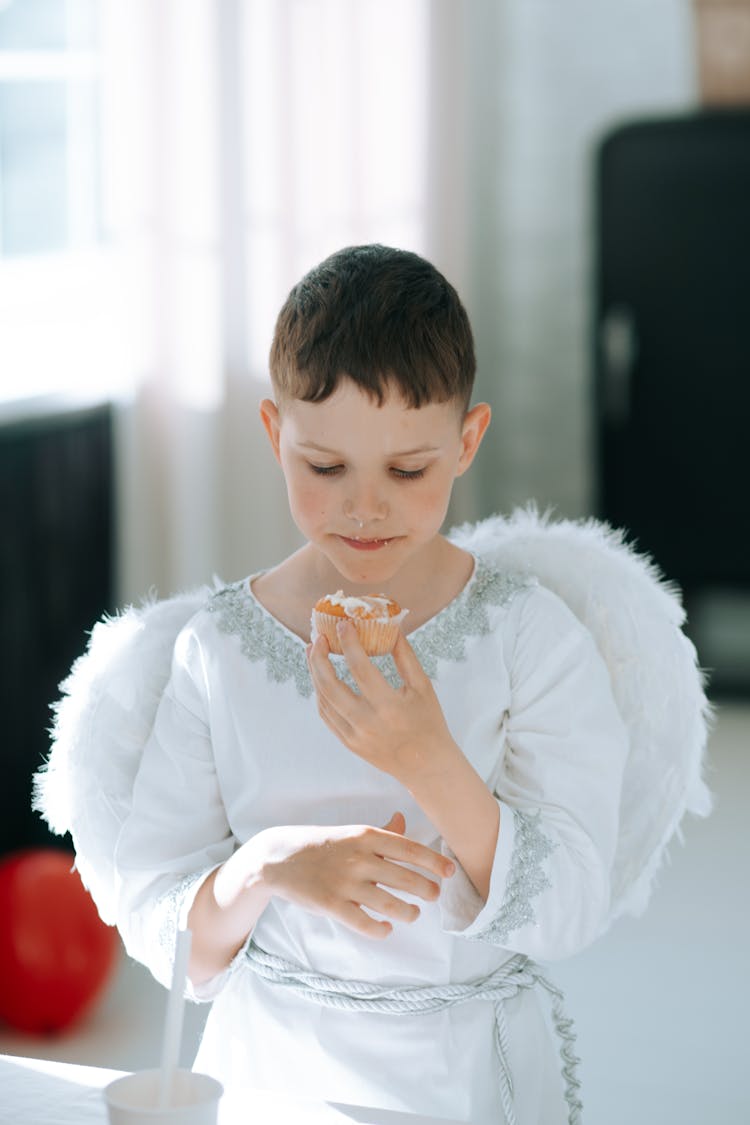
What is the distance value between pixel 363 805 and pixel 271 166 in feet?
8.40

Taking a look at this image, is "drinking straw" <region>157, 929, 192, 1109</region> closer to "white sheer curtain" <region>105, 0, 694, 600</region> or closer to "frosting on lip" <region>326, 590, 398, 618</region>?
"frosting on lip" <region>326, 590, 398, 618</region>

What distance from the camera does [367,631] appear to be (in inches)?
41.3

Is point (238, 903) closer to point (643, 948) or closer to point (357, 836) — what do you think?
point (357, 836)

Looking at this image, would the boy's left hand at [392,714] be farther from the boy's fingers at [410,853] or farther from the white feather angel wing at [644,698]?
the white feather angel wing at [644,698]

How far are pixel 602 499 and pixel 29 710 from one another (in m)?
1.80

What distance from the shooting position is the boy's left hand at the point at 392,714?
0.98 m

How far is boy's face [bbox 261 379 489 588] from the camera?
106cm

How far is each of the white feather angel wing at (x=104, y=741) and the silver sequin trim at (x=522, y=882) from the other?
0.31 metres

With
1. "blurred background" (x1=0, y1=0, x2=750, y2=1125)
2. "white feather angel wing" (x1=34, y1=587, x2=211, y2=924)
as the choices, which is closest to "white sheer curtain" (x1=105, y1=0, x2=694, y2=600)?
"blurred background" (x1=0, y1=0, x2=750, y2=1125)

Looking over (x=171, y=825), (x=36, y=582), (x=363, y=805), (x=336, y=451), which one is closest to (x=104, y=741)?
(x=171, y=825)

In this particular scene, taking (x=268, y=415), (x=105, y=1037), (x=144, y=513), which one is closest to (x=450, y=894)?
(x=268, y=415)

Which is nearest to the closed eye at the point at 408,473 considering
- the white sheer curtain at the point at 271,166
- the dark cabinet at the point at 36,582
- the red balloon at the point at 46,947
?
the red balloon at the point at 46,947

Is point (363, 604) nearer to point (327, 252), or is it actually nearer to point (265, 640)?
point (265, 640)

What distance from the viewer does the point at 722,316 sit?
377cm
